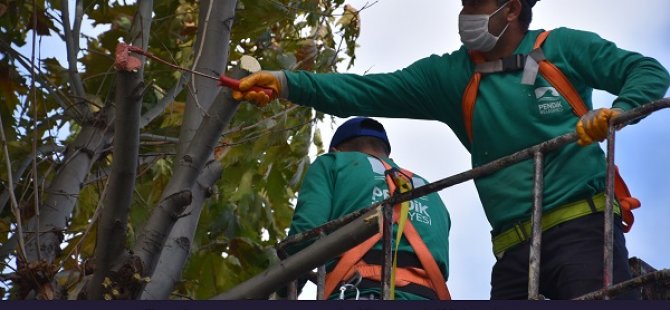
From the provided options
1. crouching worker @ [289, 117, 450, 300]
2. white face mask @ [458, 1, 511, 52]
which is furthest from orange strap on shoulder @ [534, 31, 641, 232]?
crouching worker @ [289, 117, 450, 300]

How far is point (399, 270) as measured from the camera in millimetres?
6145

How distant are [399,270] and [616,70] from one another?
1.21 m

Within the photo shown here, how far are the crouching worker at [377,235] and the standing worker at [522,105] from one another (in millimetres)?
323

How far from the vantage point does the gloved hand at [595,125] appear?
5.26 meters

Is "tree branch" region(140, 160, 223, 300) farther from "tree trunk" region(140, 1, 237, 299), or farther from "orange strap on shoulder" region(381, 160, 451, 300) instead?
"orange strap on shoulder" region(381, 160, 451, 300)

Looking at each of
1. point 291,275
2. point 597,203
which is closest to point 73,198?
point 291,275

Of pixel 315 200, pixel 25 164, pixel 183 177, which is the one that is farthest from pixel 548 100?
pixel 25 164

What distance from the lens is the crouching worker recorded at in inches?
240

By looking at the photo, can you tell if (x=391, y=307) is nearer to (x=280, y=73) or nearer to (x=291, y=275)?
(x=291, y=275)

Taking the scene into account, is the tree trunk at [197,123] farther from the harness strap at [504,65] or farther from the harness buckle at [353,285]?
the harness strap at [504,65]

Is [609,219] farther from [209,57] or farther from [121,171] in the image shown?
[209,57]

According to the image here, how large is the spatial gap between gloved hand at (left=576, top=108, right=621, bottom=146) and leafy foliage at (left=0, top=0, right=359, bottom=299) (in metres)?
2.32

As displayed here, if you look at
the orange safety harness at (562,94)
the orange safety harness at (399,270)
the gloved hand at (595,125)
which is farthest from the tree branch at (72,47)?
the gloved hand at (595,125)

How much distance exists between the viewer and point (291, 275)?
5.53 meters
